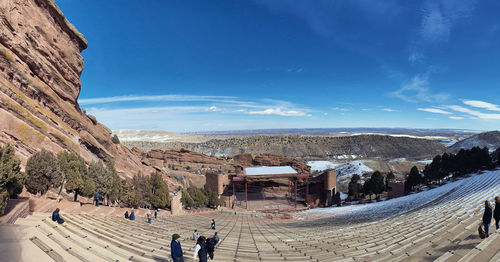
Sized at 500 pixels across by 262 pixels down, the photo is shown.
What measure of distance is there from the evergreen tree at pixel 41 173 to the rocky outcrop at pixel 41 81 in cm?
448

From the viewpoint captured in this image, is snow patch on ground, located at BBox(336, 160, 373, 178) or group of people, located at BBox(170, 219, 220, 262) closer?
group of people, located at BBox(170, 219, 220, 262)

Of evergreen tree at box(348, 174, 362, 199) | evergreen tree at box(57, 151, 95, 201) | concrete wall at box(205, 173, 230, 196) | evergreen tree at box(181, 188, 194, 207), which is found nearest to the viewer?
evergreen tree at box(57, 151, 95, 201)

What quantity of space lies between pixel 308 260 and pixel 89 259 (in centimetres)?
723

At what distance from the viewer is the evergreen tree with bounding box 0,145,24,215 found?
8008mm

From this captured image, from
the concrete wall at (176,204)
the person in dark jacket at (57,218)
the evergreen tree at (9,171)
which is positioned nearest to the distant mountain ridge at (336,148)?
the concrete wall at (176,204)

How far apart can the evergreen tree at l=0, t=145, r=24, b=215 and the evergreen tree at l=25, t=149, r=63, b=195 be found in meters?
2.48

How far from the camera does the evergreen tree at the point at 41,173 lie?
12164 mm

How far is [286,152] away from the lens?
→ 122 metres

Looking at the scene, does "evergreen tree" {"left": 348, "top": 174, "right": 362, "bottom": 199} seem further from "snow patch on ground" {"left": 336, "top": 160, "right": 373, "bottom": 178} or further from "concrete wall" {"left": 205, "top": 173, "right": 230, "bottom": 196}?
"snow patch on ground" {"left": 336, "top": 160, "right": 373, "bottom": 178}

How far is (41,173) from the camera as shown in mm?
12383

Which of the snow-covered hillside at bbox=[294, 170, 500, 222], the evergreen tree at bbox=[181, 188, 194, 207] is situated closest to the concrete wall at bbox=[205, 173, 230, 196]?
the evergreen tree at bbox=[181, 188, 194, 207]

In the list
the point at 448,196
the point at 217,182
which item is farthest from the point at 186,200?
the point at 448,196

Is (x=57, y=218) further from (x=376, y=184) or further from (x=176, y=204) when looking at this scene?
(x=376, y=184)

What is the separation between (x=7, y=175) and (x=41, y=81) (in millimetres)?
19239
